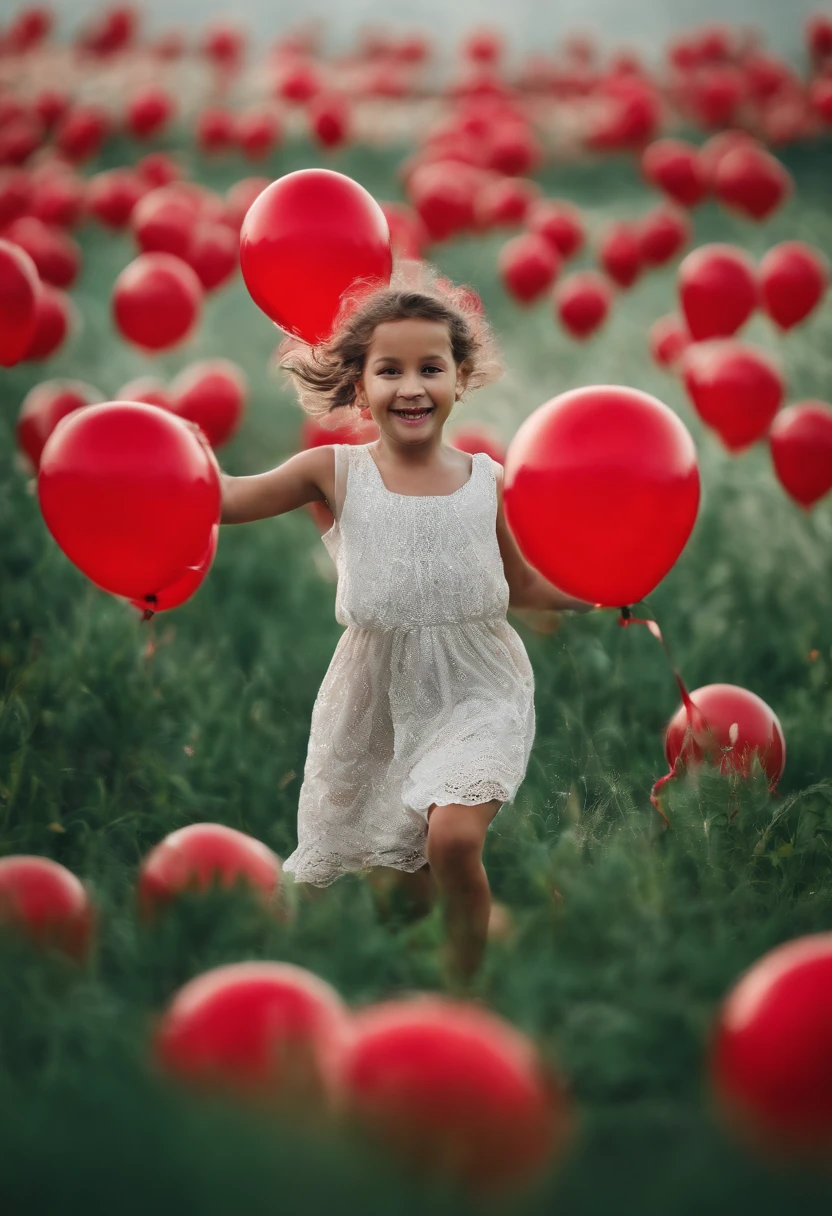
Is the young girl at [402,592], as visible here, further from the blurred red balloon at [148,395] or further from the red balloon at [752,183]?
the red balloon at [752,183]

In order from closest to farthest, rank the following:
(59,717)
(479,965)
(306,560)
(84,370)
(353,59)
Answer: (479,965) < (59,717) < (306,560) < (84,370) < (353,59)

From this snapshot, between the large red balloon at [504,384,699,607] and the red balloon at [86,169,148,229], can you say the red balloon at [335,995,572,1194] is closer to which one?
the large red balloon at [504,384,699,607]

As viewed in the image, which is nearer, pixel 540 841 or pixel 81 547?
pixel 81 547

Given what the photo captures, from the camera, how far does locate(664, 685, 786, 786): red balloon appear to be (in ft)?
9.86

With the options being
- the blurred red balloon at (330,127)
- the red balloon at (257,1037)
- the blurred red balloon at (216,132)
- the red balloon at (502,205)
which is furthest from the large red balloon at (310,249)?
the blurred red balloon at (216,132)

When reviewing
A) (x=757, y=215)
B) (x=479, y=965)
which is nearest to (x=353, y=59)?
(x=757, y=215)

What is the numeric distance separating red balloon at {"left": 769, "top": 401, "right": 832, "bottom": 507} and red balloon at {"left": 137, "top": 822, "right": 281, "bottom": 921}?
7.53 feet

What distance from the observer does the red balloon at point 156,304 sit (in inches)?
215

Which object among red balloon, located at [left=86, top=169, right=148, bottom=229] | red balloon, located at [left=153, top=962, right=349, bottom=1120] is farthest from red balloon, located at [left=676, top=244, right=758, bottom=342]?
red balloon, located at [left=153, top=962, right=349, bottom=1120]

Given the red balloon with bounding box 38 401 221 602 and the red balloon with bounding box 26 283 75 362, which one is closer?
the red balloon with bounding box 38 401 221 602

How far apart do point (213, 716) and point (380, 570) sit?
100 cm

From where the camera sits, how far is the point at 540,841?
2.96 metres

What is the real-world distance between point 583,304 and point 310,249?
4.09 m

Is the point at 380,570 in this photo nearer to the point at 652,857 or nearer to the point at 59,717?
the point at 652,857
